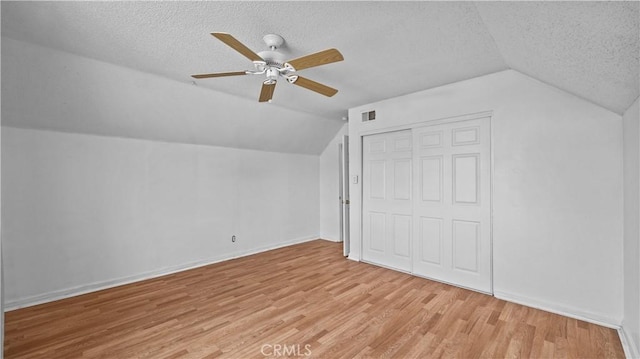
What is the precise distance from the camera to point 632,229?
84.4 inches

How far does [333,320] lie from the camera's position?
101 inches

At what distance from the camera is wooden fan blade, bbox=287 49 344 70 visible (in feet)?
6.27

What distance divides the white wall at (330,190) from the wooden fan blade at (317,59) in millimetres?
3764

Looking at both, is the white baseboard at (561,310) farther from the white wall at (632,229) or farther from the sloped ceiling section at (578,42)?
the sloped ceiling section at (578,42)

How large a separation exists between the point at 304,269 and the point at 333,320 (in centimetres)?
155

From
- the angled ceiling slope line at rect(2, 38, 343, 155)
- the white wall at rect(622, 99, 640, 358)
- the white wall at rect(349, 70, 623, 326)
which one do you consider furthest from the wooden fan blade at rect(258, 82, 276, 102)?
the white wall at rect(622, 99, 640, 358)

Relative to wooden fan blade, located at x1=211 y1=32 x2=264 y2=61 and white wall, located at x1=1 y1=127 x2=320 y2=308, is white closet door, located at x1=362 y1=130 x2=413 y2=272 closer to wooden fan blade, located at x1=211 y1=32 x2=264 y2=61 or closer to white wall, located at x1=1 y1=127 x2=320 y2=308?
white wall, located at x1=1 y1=127 x2=320 y2=308

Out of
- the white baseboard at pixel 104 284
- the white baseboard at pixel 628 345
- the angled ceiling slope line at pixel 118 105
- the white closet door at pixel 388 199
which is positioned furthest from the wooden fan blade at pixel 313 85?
the white baseboard at pixel 104 284

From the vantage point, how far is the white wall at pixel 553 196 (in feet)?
8.13

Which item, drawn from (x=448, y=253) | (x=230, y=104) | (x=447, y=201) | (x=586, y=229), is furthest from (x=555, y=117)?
(x=230, y=104)

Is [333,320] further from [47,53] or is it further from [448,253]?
[47,53]

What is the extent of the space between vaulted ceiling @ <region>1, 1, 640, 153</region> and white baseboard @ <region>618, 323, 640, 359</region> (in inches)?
73.6

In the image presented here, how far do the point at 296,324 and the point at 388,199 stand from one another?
2.37 metres

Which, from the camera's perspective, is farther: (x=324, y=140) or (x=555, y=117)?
(x=324, y=140)
